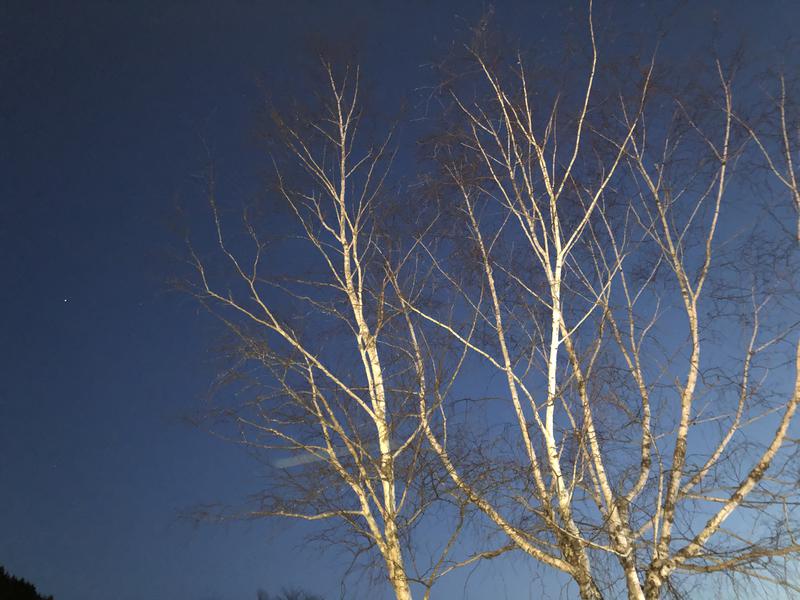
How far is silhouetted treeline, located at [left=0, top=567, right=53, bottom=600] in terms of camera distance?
8641 mm

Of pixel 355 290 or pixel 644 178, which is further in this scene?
pixel 355 290

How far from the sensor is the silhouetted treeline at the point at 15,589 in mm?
8641

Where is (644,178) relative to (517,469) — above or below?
above

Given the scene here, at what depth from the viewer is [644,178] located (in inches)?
283

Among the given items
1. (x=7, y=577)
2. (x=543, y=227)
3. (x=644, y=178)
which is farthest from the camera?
(x=7, y=577)

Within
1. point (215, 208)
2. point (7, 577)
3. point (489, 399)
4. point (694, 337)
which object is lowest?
point (7, 577)

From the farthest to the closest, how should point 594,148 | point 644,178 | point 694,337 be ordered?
point 594,148 < point 644,178 < point 694,337

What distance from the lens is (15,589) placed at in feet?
28.8

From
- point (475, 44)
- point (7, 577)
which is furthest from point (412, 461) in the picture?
point (7, 577)

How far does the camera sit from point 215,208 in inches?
316

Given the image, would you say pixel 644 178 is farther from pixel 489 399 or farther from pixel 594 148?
pixel 489 399

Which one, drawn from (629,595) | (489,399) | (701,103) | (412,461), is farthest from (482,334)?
(701,103)

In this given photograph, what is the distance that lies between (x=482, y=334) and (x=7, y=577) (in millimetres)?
6807

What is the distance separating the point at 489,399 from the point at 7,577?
6.80 m
